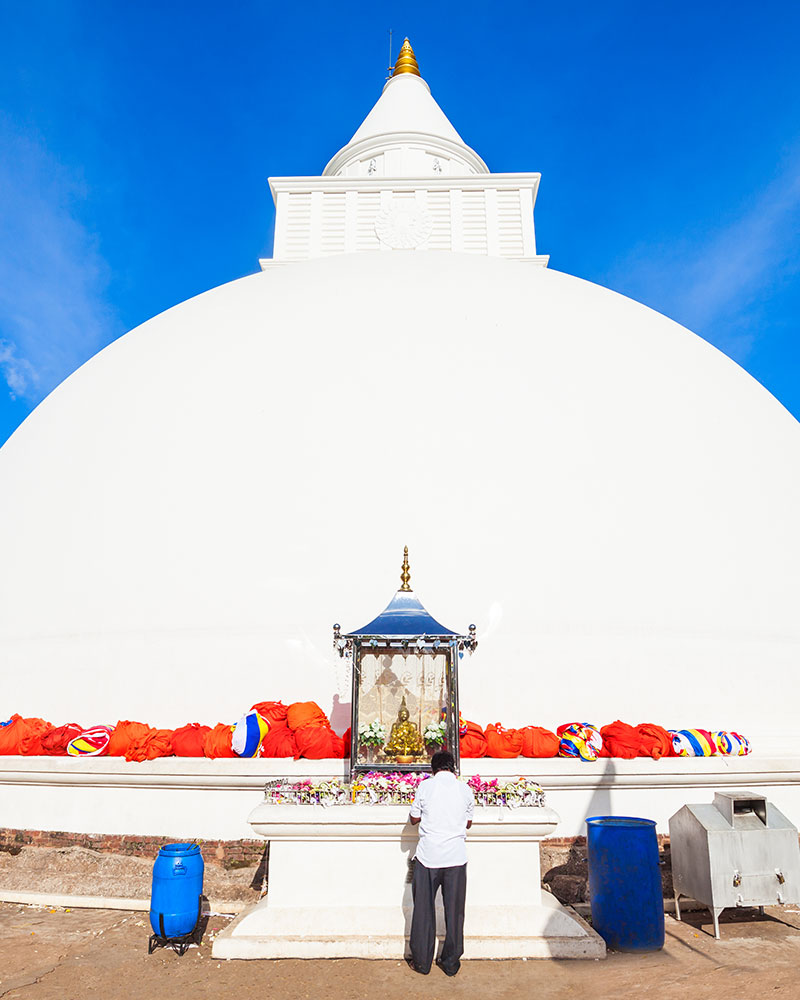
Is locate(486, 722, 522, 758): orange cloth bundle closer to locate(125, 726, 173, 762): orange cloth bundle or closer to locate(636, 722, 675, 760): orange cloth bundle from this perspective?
locate(636, 722, 675, 760): orange cloth bundle

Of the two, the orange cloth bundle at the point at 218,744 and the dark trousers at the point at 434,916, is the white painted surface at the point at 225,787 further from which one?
the dark trousers at the point at 434,916

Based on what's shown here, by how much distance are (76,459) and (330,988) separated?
20.2 feet

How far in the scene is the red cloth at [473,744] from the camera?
5.88 meters

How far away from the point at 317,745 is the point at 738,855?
10.4 feet

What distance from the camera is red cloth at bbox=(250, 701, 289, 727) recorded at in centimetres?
610

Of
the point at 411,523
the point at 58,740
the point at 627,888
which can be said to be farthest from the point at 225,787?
the point at 627,888

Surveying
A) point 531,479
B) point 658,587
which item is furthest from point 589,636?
point 531,479

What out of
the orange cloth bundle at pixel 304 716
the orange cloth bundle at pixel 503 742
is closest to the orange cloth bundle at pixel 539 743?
the orange cloth bundle at pixel 503 742

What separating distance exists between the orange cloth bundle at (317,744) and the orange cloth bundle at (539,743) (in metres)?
1.55

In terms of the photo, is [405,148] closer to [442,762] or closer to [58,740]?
[58,740]

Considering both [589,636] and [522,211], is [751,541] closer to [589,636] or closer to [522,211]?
[589,636]

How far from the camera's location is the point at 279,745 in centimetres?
588

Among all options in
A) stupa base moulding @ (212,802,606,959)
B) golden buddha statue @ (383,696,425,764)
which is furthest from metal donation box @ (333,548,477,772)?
stupa base moulding @ (212,802,606,959)

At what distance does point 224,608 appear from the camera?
6.77 m
